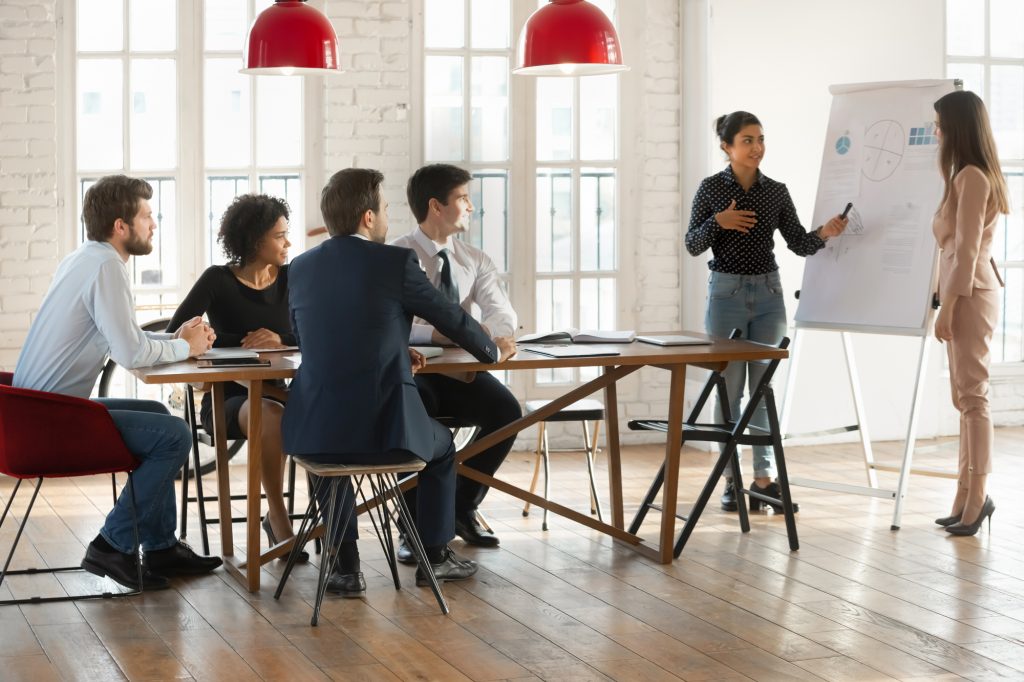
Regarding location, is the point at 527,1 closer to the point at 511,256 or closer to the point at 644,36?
the point at 644,36

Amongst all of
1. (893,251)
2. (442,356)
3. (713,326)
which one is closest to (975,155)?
(893,251)

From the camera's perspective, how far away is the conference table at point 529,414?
425 cm

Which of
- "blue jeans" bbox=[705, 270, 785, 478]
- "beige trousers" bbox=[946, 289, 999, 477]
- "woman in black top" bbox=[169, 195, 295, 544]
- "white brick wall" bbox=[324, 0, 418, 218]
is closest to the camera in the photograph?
"woman in black top" bbox=[169, 195, 295, 544]

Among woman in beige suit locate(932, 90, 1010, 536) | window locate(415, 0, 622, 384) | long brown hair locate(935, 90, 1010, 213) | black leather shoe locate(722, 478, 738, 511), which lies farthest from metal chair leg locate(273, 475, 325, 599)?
window locate(415, 0, 622, 384)

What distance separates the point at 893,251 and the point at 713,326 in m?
0.80

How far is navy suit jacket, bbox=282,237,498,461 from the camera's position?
3990mm

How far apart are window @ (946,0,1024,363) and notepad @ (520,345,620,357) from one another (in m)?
4.04

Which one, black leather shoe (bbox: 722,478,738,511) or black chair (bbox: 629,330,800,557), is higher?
black chair (bbox: 629,330,800,557)

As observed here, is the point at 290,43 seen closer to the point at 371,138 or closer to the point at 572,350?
the point at 572,350

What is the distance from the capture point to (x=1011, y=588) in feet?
14.6

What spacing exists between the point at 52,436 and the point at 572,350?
1713mm

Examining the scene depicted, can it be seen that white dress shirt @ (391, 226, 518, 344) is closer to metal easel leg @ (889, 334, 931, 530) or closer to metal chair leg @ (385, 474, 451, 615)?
metal chair leg @ (385, 474, 451, 615)

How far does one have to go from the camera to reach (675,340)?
495cm

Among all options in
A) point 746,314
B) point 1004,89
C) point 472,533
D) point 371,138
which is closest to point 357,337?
point 472,533
